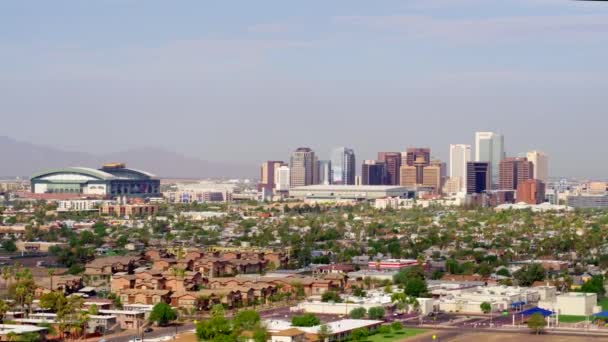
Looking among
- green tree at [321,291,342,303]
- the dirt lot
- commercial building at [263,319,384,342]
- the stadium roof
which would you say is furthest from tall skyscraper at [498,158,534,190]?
the dirt lot

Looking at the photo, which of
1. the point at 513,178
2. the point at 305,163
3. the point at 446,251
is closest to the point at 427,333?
the point at 446,251

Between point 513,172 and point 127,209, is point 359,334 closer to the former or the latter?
point 127,209

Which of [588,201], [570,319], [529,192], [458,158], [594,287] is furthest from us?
[458,158]

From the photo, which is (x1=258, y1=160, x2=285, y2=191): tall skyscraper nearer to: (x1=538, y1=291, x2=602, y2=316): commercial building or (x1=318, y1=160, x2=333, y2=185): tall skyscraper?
(x1=318, y1=160, x2=333, y2=185): tall skyscraper

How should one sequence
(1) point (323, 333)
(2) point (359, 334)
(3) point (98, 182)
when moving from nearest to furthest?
(1) point (323, 333), (2) point (359, 334), (3) point (98, 182)

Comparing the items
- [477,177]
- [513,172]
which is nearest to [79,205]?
[477,177]

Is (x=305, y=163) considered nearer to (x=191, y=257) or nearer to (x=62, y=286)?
(x=191, y=257)

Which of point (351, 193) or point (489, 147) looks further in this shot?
point (489, 147)

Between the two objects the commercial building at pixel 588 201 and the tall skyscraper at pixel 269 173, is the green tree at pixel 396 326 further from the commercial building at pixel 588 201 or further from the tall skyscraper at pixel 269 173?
the tall skyscraper at pixel 269 173
